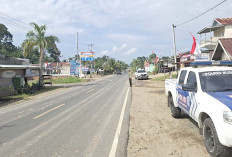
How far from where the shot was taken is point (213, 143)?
13.8 ft

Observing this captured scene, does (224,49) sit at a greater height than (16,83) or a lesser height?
greater

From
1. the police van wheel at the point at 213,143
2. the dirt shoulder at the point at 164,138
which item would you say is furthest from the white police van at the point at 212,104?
the dirt shoulder at the point at 164,138

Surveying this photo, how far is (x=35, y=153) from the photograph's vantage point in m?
4.62

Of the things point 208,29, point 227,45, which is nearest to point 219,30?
point 208,29

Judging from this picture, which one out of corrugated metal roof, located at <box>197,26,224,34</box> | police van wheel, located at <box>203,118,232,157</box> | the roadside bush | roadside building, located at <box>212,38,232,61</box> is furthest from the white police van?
corrugated metal roof, located at <box>197,26,224,34</box>

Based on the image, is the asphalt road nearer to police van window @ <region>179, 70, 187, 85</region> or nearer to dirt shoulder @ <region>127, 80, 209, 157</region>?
dirt shoulder @ <region>127, 80, 209, 157</region>

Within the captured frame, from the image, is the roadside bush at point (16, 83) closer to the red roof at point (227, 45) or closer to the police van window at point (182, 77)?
the police van window at point (182, 77)

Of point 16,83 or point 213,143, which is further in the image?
point 16,83

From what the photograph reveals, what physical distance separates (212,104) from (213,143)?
94cm

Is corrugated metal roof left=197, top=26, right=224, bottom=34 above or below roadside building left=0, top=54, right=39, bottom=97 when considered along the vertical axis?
above

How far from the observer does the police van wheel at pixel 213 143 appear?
3.85 m

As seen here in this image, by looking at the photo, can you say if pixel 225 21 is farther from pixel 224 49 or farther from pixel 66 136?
pixel 66 136

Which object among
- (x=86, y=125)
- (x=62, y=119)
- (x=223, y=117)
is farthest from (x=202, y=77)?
(x=62, y=119)

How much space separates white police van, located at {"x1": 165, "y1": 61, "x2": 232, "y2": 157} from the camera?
3.65 metres
